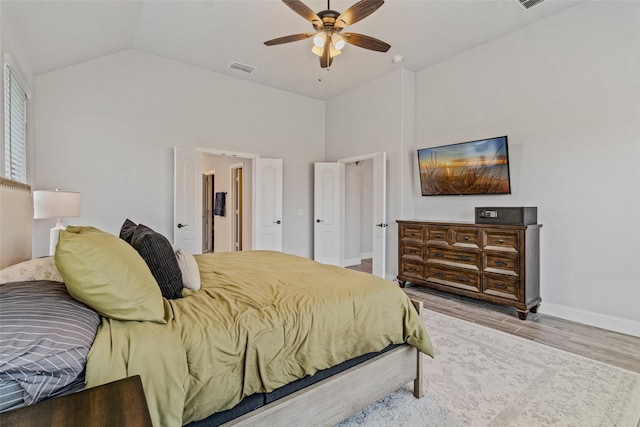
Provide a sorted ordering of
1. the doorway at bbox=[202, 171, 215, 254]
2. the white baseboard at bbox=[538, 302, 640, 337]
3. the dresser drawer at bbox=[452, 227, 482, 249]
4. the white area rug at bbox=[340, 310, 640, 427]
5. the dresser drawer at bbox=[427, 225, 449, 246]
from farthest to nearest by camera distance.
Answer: the doorway at bbox=[202, 171, 215, 254], the dresser drawer at bbox=[427, 225, 449, 246], the dresser drawer at bbox=[452, 227, 482, 249], the white baseboard at bbox=[538, 302, 640, 337], the white area rug at bbox=[340, 310, 640, 427]

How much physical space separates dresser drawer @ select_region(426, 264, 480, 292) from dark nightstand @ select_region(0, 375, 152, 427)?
3873mm

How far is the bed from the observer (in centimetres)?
117

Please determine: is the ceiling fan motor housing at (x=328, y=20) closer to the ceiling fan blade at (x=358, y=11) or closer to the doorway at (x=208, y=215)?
the ceiling fan blade at (x=358, y=11)

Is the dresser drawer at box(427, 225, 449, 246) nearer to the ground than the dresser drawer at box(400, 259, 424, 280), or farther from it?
farther from it

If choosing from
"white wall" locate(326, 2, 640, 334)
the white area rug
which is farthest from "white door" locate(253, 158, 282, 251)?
the white area rug

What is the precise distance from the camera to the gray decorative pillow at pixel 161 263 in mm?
1670

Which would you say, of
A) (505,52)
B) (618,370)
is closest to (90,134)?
(505,52)

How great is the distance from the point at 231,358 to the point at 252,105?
501 cm

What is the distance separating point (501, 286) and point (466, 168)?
5.39ft

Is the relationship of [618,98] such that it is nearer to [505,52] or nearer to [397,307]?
[505,52]

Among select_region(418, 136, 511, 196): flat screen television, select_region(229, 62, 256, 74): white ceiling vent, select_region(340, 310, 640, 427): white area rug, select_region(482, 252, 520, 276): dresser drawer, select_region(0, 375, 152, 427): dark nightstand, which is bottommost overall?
select_region(340, 310, 640, 427): white area rug

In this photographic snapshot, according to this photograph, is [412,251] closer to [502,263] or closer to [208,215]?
[502,263]

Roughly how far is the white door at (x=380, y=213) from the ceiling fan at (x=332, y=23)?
81.5 inches

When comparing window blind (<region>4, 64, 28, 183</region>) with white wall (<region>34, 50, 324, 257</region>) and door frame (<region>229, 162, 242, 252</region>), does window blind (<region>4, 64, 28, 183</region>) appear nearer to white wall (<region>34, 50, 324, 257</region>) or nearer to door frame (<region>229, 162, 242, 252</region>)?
white wall (<region>34, 50, 324, 257</region>)
